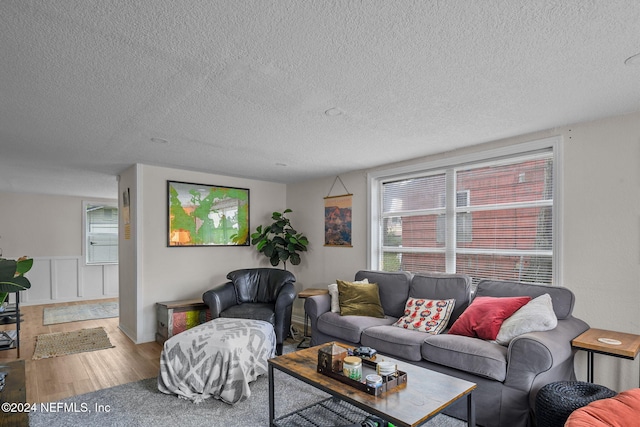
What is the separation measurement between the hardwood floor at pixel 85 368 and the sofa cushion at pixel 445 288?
2.65m

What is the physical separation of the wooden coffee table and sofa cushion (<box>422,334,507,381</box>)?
1.37 feet

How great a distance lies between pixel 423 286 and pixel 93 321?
199 inches

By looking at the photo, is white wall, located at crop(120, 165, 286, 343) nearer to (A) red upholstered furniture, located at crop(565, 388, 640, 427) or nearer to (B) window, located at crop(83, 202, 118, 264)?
(B) window, located at crop(83, 202, 118, 264)

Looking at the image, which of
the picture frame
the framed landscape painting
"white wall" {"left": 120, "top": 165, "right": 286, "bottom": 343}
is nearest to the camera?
"white wall" {"left": 120, "top": 165, "right": 286, "bottom": 343}

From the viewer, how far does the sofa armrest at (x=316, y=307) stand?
380cm

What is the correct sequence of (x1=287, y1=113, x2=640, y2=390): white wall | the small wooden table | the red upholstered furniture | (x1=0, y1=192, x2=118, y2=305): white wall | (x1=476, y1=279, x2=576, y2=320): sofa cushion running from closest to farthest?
the red upholstered furniture < the small wooden table < (x1=287, y1=113, x2=640, y2=390): white wall < (x1=476, y1=279, x2=576, y2=320): sofa cushion < (x1=0, y1=192, x2=118, y2=305): white wall

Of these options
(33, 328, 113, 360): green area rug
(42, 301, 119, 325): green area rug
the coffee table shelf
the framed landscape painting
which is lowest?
(42, 301, 119, 325): green area rug

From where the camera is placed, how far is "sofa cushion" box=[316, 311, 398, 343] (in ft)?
11.0

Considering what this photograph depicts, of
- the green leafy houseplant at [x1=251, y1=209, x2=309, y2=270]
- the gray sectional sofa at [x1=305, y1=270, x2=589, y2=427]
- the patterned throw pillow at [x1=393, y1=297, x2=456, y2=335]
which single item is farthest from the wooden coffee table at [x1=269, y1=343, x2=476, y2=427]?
the green leafy houseplant at [x1=251, y1=209, x2=309, y2=270]

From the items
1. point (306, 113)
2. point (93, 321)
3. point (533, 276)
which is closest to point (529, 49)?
point (306, 113)

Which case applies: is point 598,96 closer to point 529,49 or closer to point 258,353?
point 529,49

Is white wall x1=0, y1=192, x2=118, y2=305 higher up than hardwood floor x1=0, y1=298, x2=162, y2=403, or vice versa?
white wall x1=0, y1=192, x2=118, y2=305

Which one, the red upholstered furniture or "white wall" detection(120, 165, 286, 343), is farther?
"white wall" detection(120, 165, 286, 343)

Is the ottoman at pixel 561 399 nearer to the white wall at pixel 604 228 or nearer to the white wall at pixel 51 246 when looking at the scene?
the white wall at pixel 604 228
